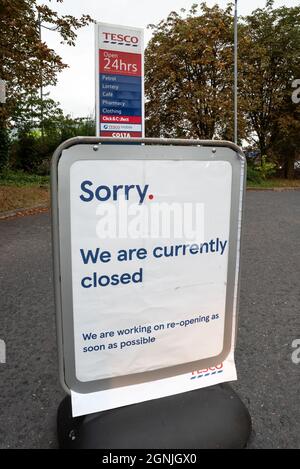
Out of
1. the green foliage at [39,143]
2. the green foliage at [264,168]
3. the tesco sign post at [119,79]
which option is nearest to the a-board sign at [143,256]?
the tesco sign post at [119,79]

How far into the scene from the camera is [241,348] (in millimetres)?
2969

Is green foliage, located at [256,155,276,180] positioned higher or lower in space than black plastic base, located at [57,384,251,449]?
higher

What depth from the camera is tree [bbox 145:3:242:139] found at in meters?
17.6

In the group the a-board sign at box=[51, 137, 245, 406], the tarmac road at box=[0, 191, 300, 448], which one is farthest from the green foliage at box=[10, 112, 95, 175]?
the a-board sign at box=[51, 137, 245, 406]

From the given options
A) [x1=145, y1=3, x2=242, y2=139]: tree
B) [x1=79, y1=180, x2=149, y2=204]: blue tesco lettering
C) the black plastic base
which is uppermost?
[x1=145, y1=3, x2=242, y2=139]: tree

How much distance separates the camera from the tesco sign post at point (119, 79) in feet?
22.7

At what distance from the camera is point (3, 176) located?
15844mm

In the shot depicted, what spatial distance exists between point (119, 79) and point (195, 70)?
12.4 metres

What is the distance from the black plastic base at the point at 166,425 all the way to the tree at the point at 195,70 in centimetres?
1738

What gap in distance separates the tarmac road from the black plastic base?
187 mm

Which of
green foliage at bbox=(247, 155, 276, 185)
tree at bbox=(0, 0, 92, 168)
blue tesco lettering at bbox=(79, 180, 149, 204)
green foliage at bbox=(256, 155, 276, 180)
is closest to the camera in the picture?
blue tesco lettering at bbox=(79, 180, 149, 204)

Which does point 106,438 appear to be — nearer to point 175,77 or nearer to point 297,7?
point 175,77

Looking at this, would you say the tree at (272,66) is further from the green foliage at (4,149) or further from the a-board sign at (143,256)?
the a-board sign at (143,256)

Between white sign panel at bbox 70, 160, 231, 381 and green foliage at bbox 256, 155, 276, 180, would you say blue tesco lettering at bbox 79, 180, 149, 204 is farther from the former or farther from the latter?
green foliage at bbox 256, 155, 276, 180
